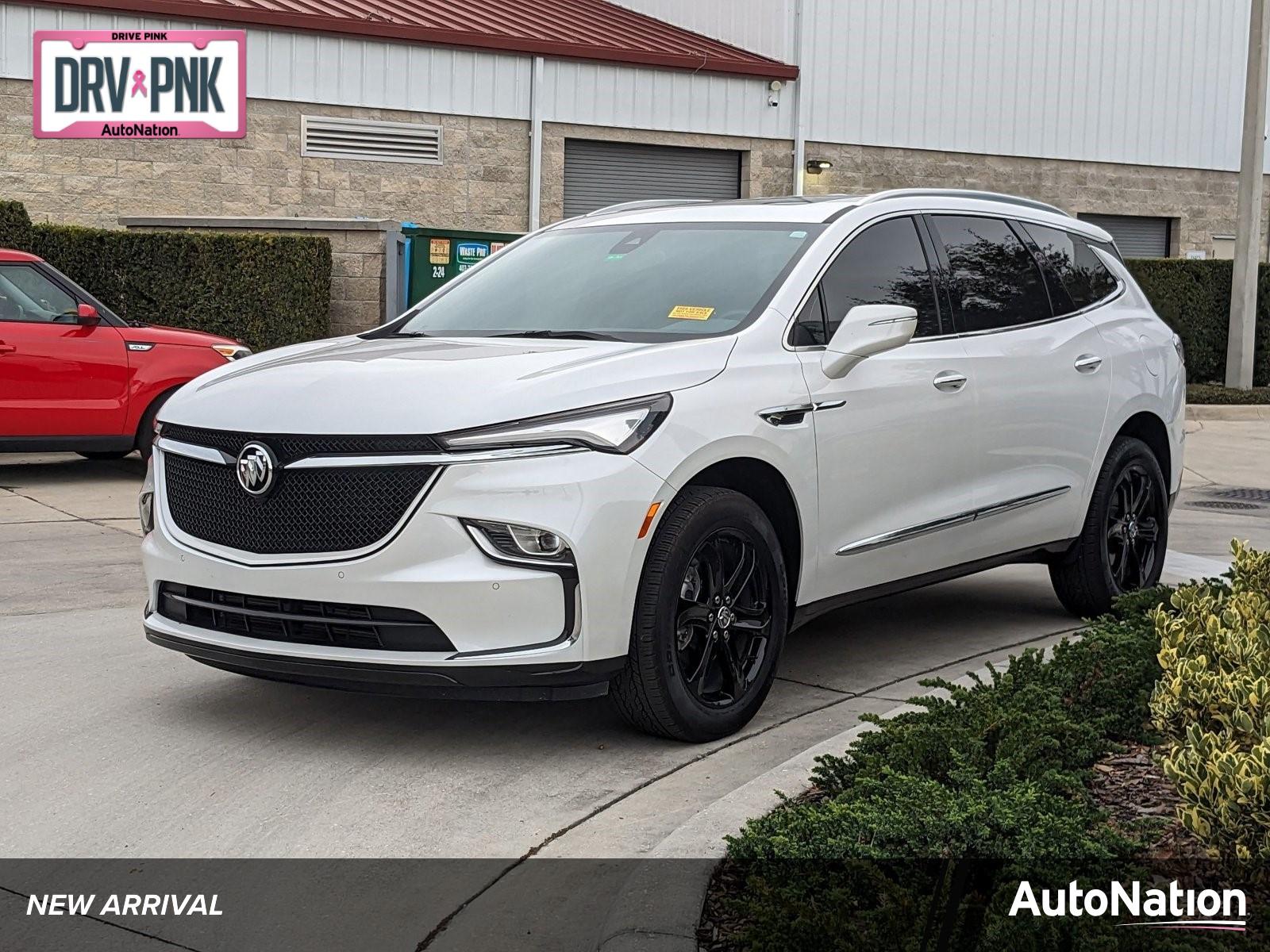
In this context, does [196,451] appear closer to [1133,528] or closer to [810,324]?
[810,324]

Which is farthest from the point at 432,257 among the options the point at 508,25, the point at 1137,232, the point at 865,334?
the point at 1137,232

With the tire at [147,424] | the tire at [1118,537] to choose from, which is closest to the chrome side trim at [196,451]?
the tire at [1118,537]

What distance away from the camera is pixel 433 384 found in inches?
202

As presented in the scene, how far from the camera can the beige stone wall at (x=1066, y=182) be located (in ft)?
80.5

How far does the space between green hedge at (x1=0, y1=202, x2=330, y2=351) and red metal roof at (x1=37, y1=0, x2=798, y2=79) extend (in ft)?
14.2

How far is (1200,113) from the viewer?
27.9 metres

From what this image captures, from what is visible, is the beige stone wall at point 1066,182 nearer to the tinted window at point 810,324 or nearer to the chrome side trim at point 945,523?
the chrome side trim at point 945,523

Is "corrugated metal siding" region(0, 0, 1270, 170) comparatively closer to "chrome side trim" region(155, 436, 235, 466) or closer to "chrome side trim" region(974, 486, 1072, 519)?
"chrome side trim" region(155, 436, 235, 466)

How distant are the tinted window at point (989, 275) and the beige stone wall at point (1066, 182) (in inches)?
657

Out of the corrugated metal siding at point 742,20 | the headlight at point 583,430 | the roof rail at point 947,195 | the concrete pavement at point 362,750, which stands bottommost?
the concrete pavement at point 362,750

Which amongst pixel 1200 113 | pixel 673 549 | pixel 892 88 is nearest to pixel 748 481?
pixel 673 549

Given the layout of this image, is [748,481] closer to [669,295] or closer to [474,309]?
[669,295]

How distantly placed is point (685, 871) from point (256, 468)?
1.94 meters

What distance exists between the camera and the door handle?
7.24m
